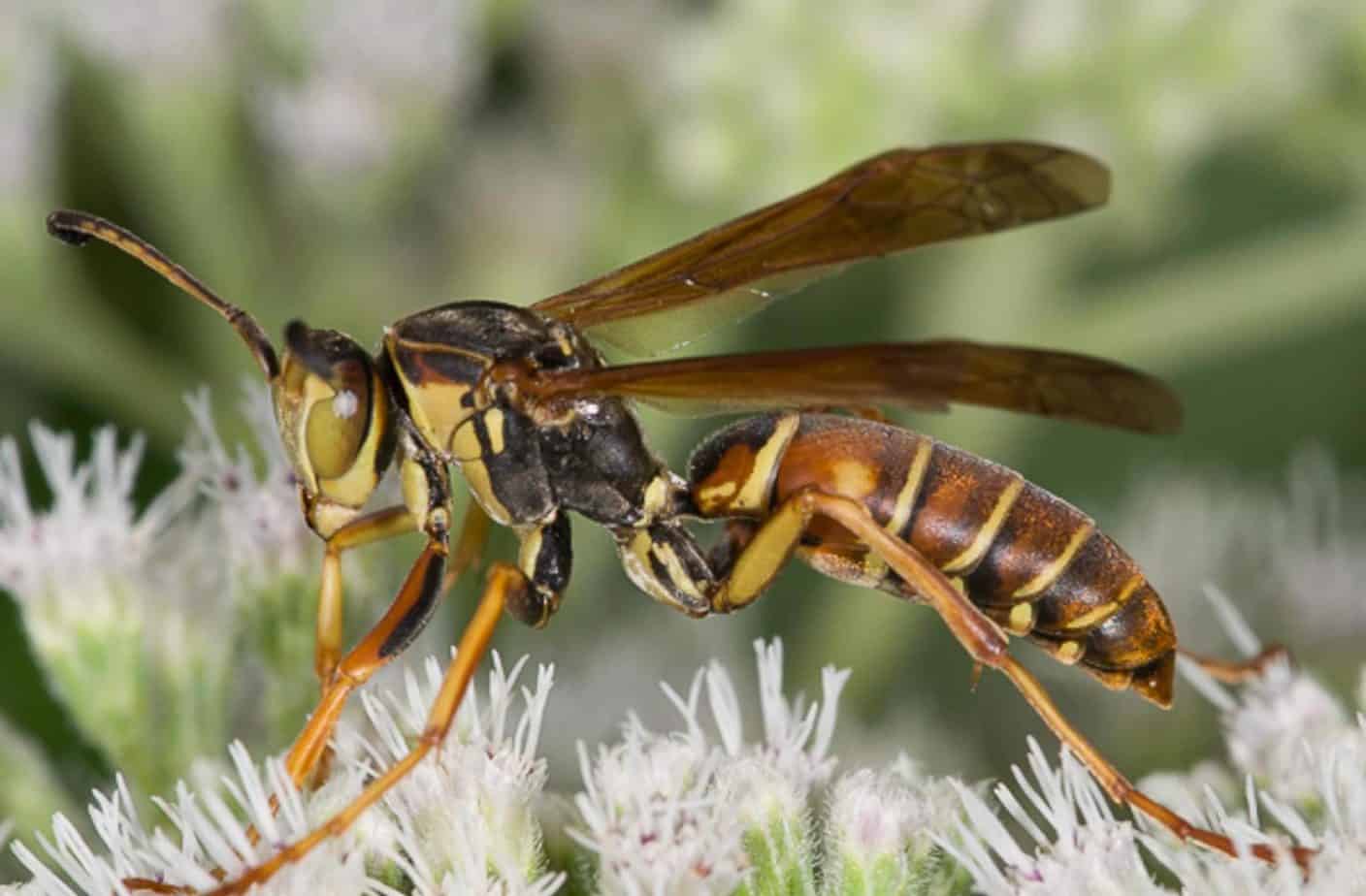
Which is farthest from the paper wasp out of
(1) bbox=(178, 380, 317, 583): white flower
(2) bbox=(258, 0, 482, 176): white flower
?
(2) bbox=(258, 0, 482, 176): white flower

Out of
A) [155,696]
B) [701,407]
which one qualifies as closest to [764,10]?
[701,407]

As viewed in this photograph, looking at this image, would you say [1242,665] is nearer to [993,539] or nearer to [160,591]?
[993,539]

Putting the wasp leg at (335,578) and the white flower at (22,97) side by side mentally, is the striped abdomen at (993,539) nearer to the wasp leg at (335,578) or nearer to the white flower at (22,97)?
the wasp leg at (335,578)

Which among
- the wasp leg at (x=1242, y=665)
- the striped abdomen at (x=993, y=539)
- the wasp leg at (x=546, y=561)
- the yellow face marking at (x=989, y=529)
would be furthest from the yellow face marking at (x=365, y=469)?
the wasp leg at (x=1242, y=665)

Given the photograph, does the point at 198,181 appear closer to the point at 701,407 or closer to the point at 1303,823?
the point at 701,407

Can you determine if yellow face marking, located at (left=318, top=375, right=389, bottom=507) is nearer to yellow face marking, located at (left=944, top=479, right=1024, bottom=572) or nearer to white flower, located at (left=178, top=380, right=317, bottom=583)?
white flower, located at (left=178, top=380, right=317, bottom=583)

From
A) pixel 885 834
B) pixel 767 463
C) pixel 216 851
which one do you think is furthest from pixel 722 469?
pixel 216 851

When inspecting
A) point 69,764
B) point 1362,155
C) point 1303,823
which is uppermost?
point 1362,155
